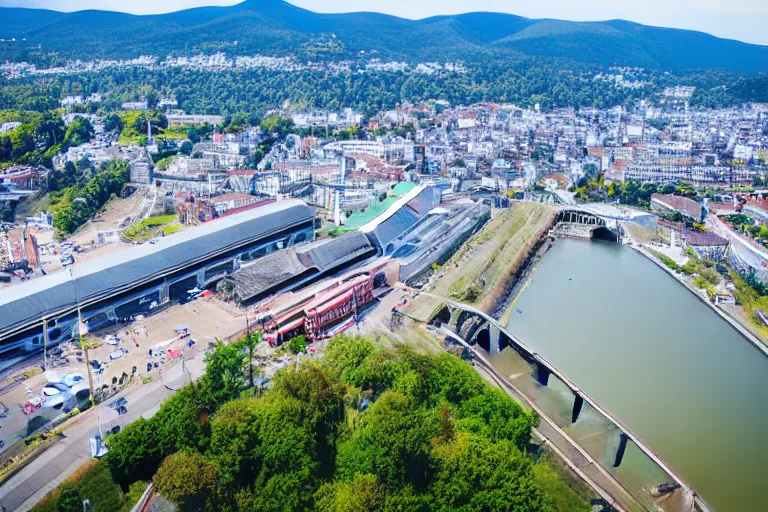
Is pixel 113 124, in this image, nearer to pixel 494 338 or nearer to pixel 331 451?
pixel 494 338

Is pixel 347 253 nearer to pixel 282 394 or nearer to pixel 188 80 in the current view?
pixel 282 394

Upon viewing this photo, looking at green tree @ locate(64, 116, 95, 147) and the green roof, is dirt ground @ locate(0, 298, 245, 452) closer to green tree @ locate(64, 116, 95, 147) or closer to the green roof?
the green roof

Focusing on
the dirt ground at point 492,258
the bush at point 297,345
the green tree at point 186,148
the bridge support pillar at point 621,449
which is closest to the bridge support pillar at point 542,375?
the bridge support pillar at point 621,449

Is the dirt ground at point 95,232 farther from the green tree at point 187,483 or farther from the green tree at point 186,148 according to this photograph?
the green tree at point 187,483

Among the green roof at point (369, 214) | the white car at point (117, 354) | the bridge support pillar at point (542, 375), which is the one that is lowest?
the bridge support pillar at point (542, 375)

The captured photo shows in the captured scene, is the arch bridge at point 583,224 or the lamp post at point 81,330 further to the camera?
the arch bridge at point 583,224

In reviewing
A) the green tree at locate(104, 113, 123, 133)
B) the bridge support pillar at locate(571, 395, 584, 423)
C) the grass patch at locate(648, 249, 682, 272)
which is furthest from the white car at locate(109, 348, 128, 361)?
the green tree at locate(104, 113, 123, 133)
